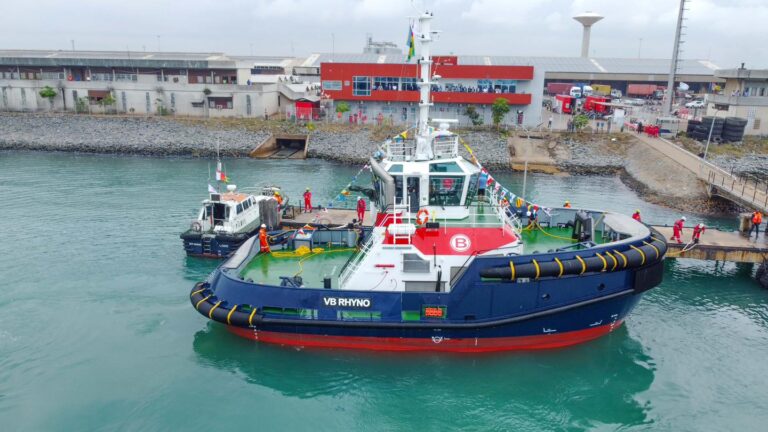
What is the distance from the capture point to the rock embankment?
38125 millimetres

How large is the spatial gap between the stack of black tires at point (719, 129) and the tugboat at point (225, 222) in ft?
93.2

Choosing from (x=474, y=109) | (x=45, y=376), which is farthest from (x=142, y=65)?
(x=45, y=376)

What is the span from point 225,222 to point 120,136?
26.3m

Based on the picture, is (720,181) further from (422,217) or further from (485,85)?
(422,217)

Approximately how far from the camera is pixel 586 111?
47.4 metres

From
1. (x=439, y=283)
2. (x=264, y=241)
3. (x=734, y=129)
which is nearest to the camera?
(x=439, y=283)

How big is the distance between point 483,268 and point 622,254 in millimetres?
2984

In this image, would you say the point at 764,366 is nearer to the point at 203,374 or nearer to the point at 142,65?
the point at 203,374

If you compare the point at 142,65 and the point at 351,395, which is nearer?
the point at 351,395

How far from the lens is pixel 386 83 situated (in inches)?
1630

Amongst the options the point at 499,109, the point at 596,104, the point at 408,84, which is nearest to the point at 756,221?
the point at 499,109

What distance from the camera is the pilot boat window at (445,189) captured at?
489 inches

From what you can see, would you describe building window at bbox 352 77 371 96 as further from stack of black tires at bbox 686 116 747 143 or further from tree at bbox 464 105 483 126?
stack of black tires at bbox 686 116 747 143

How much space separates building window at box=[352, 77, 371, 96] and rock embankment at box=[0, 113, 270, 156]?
307 inches
